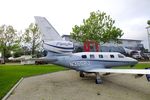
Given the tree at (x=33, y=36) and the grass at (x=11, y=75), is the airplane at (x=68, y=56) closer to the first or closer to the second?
the grass at (x=11, y=75)

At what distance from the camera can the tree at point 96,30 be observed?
50344 mm

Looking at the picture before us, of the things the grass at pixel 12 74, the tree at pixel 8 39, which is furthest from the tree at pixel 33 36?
the grass at pixel 12 74

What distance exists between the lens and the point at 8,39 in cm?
7600

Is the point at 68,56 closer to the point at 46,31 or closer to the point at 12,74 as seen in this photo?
the point at 46,31

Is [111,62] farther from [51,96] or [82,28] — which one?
[82,28]

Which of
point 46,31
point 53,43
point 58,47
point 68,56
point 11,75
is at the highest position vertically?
point 46,31

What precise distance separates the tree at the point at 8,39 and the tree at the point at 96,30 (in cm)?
2984

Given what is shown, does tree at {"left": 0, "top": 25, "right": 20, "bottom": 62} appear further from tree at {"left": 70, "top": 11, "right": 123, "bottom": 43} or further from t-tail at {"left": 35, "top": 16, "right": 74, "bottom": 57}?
t-tail at {"left": 35, "top": 16, "right": 74, "bottom": 57}

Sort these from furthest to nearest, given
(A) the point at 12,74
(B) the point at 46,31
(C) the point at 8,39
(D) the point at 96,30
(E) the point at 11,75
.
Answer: (C) the point at 8,39, (D) the point at 96,30, (A) the point at 12,74, (E) the point at 11,75, (B) the point at 46,31

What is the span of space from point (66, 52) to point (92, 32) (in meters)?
31.3

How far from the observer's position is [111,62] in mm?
21656

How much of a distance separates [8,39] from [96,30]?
119 feet

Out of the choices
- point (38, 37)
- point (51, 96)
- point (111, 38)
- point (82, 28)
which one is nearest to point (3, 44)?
point (38, 37)

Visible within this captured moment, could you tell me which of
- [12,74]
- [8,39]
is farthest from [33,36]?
[12,74]
